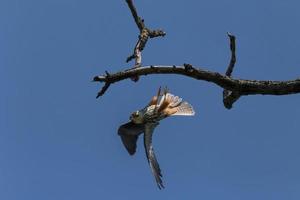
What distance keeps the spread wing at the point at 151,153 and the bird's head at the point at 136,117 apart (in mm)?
110

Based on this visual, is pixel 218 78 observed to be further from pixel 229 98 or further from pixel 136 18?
pixel 136 18

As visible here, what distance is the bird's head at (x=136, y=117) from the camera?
7.81 meters

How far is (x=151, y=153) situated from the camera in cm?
777

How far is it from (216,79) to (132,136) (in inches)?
67.9

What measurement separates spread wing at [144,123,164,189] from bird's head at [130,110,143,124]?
0.11m

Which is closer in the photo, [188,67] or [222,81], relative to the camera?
[188,67]

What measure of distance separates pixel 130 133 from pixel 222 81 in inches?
67.0

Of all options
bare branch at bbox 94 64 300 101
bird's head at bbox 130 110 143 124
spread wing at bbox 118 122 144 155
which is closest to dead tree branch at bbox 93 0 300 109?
bare branch at bbox 94 64 300 101

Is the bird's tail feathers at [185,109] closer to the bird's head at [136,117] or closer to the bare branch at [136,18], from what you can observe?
the bird's head at [136,117]

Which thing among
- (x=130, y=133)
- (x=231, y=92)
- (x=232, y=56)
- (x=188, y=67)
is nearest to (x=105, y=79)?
(x=188, y=67)

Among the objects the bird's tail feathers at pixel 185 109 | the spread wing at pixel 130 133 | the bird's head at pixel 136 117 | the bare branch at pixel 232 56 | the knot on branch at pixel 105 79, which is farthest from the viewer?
the spread wing at pixel 130 133

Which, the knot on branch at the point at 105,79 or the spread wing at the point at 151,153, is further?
the spread wing at the point at 151,153

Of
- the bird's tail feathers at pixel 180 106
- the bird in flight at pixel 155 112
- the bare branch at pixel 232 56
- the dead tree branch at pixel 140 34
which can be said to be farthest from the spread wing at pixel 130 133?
the bare branch at pixel 232 56

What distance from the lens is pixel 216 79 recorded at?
6977 mm
